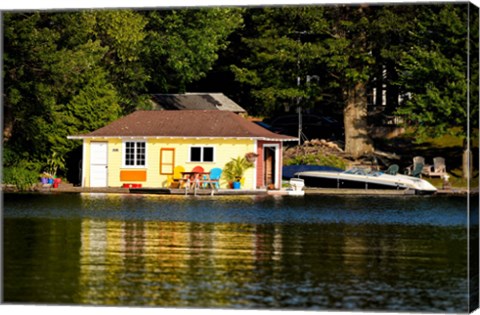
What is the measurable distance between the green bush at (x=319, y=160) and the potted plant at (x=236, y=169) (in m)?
2.21

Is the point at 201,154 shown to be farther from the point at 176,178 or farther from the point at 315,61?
the point at 315,61

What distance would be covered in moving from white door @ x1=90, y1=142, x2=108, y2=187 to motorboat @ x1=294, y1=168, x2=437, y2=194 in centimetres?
423

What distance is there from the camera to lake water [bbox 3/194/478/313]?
17391 mm

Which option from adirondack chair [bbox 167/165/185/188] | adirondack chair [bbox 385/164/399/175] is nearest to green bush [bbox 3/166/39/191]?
adirondack chair [bbox 167/165/185/188]

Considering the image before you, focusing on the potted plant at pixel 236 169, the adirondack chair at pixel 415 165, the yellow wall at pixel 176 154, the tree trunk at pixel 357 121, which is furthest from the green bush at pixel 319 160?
the yellow wall at pixel 176 154

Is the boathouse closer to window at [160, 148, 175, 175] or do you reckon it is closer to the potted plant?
window at [160, 148, 175, 175]

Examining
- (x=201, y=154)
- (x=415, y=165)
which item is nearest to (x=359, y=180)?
(x=415, y=165)

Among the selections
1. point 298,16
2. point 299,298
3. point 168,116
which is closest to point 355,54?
point 298,16

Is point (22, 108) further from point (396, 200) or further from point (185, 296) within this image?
point (185, 296)

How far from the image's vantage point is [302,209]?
93.8 ft

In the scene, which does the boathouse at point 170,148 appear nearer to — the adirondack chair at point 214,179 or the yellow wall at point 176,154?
the yellow wall at point 176,154

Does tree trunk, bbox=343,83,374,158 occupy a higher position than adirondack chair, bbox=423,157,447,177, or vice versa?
tree trunk, bbox=343,83,374,158

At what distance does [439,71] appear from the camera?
22516mm

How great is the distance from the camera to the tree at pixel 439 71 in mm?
19719
